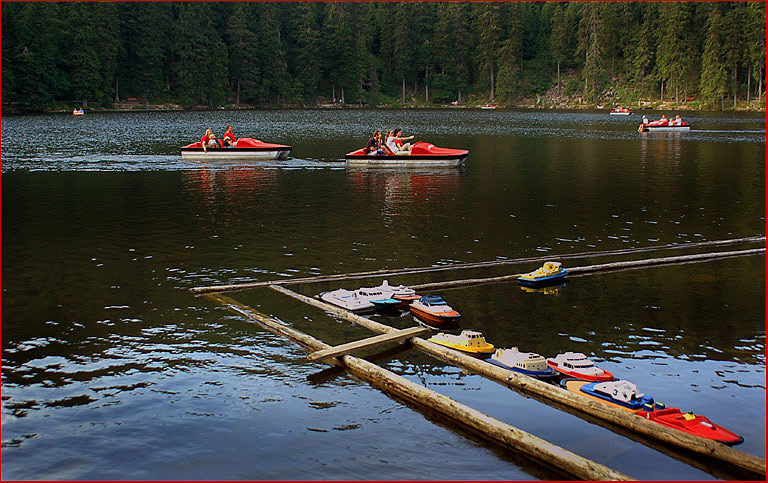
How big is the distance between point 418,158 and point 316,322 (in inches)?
1020

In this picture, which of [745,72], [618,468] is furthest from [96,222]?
[745,72]

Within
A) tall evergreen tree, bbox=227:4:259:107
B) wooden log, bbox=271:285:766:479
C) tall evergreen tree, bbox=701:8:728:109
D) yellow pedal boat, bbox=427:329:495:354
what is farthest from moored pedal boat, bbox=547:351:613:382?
tall evergreen tree, bbox=227:4:259:107

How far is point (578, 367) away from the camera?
35.3ft

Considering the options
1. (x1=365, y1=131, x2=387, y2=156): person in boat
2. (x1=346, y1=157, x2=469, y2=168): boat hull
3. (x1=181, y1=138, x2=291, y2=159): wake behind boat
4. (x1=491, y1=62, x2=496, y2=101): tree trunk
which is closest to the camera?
(x1=346, y1=157, x2=469, y2=168): boat hull

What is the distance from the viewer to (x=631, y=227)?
75.6ft

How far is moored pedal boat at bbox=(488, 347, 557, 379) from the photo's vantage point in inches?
427

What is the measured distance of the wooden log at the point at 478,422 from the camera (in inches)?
313

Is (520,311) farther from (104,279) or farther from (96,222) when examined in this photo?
(96,222)

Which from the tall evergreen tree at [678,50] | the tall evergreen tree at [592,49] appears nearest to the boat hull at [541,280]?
the tall evergreen tree at [678,50]

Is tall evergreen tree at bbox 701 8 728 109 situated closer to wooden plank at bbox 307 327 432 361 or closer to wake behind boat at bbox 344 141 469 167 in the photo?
wake behind boat at bbox 344 141 469 167

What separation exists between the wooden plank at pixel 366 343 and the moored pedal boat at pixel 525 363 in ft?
5.53

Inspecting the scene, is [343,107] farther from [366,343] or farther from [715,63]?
[366,343]

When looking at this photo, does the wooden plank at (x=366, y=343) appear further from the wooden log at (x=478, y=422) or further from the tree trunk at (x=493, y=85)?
the tree trunk at (x=493, y=85)

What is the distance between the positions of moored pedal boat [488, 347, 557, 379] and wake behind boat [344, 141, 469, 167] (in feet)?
90.7
